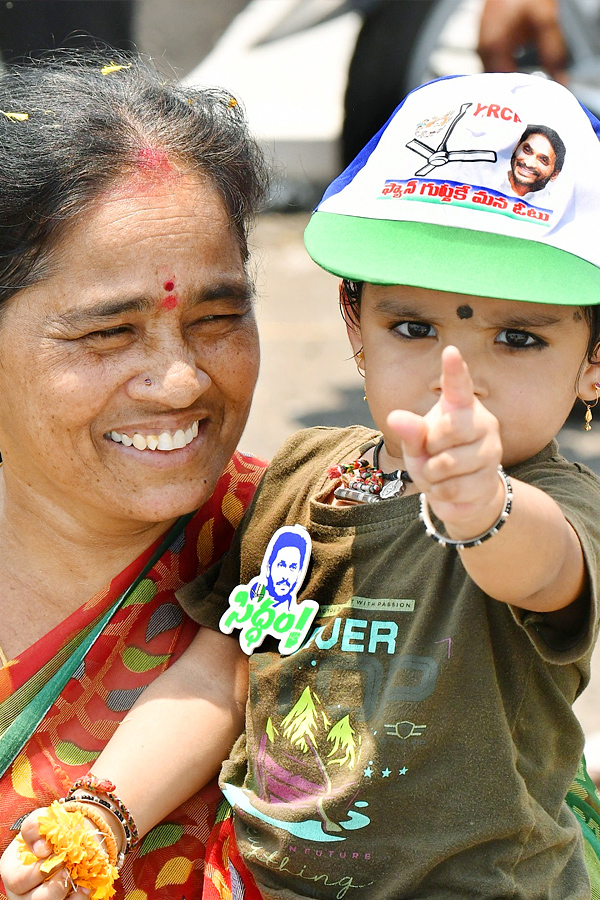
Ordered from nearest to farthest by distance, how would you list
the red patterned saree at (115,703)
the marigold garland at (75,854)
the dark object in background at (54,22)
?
the marigold garland at (75,854) < the red patterned saree at (115,703) < the dark object in background at (54,22)

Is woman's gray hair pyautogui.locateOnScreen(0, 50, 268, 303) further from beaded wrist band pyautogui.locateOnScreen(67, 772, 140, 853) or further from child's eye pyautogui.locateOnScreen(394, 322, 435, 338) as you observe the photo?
beaded wrist band pyautogui.locateOnScreen(67, 772, 140, 853)

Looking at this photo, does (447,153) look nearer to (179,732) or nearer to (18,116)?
(18,116)

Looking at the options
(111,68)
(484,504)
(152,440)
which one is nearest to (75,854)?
(152,440)

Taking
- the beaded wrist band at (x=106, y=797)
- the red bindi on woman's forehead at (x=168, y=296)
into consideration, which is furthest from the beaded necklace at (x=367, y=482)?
the beaded wrist band at (x=106, y=797)

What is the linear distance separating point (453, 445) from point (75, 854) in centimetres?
100

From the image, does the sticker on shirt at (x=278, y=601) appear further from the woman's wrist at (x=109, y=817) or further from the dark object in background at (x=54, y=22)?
the dark object in background at (x=54, y=22)

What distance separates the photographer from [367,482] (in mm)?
2033

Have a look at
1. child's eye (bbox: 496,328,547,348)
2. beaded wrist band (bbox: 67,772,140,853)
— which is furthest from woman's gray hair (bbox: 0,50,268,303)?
beaded wrist band (bbox: 67,772,140,853)

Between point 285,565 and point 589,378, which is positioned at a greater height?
point 589,378

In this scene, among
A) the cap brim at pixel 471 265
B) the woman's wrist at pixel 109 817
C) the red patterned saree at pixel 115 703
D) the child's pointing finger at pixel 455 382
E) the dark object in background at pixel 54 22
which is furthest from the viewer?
the dark object in background at pixel 54 22

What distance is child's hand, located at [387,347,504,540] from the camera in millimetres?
1373

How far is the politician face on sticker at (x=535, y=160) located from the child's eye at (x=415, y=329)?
26cm

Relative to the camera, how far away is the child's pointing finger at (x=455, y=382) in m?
1.36

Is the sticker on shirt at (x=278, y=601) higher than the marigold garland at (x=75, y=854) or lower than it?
higher
